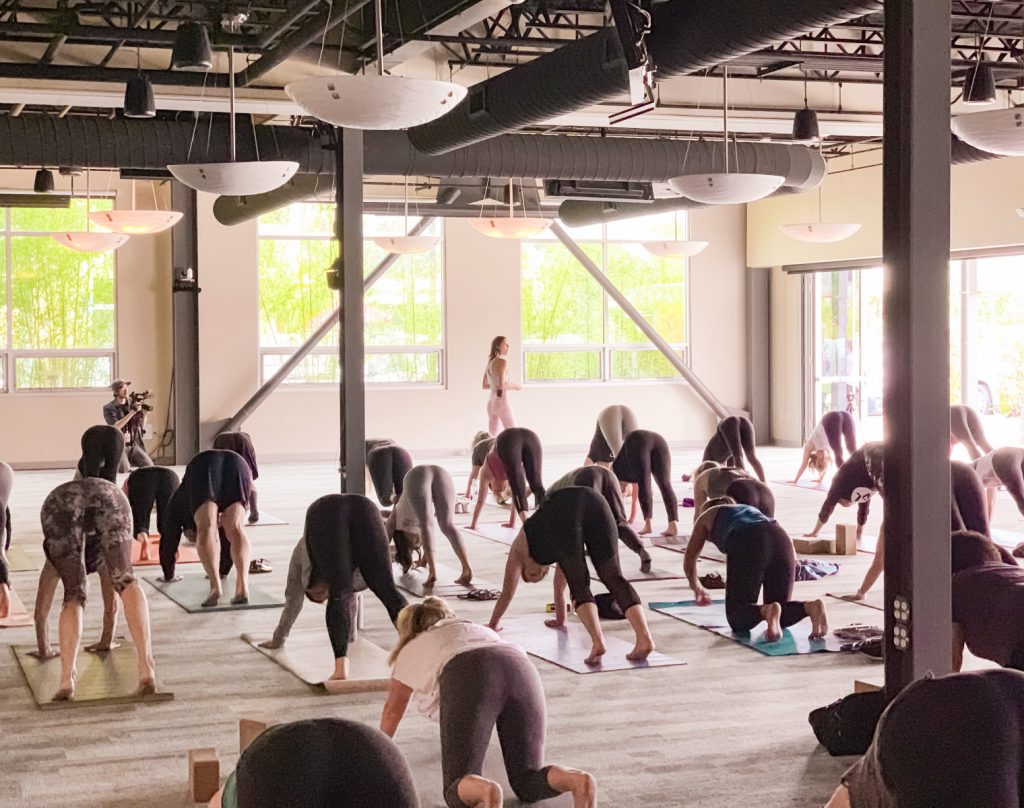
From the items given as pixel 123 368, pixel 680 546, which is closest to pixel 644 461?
pixel 680 546

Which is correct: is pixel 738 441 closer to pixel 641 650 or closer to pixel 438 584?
pixel 438 584

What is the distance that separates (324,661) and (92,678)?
1.10m

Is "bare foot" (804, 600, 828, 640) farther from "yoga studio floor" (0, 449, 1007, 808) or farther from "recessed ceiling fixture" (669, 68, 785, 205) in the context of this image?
"recessed ceiling fixture" (669, 68, 785, 205)

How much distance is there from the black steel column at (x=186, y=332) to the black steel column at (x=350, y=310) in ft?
31.0

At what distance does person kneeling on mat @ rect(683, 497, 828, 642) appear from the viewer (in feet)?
23.4

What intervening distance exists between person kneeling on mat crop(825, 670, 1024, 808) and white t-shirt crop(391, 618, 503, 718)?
1777mm

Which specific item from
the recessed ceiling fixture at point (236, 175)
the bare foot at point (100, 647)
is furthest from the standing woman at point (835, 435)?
the bare foot at point (100, 647)

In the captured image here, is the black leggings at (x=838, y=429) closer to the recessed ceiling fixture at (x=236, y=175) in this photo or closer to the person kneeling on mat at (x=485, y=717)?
the recessed ceiling fixture at (x=236, y=175)

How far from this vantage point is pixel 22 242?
55.5ft

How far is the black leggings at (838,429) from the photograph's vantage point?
13062 mm

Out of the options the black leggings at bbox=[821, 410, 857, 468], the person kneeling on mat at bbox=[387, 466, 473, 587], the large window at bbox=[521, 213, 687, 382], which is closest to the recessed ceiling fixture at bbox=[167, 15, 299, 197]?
the person kneeling on mat at bbox=[387, 466, 473, 587]

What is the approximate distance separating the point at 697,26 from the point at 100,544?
366 centimetres

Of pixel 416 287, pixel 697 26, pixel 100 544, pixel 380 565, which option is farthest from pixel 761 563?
pixel 416 287

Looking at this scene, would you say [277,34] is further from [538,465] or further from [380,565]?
[380,565]
